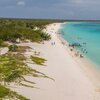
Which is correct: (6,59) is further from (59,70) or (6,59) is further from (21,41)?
(21,41)

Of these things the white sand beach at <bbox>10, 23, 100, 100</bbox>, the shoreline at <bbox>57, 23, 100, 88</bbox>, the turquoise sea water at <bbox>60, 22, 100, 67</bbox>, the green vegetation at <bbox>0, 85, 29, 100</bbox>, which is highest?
the green vegetation at <bbox>0, 85, 29, 100</bbox>

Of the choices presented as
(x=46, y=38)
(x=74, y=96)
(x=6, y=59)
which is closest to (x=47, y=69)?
(x=6, y=59)

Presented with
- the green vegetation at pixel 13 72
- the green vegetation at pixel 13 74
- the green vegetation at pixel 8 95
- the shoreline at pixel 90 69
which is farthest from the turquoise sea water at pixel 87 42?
the green vegetation at pixel 8 95

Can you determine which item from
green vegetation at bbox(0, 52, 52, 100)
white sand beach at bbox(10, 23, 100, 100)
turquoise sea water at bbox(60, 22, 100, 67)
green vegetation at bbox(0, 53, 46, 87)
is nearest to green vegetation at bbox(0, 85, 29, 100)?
green vegetation at bbox(0, 52, 52, 100)

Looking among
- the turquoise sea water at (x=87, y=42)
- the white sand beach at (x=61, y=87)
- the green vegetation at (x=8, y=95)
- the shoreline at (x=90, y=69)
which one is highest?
the green vegetation at (x=8, y=95)

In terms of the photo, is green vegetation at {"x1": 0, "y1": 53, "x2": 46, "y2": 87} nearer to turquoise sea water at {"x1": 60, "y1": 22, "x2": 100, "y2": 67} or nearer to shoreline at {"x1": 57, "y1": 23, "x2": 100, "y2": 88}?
shoreline at {"x1": 57, "y1": 23, "x2": 100, "y2": 88}

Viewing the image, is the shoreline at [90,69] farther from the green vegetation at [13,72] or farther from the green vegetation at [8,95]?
the green vegetation at [8,95]

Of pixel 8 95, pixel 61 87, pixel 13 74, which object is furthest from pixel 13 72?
pixel 8 95

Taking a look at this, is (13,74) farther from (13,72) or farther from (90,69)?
(90,69)

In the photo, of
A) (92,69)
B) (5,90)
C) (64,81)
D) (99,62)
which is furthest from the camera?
(99,62)

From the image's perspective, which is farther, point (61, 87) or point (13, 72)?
point (13, 72)

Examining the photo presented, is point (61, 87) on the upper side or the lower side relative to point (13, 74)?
lower
